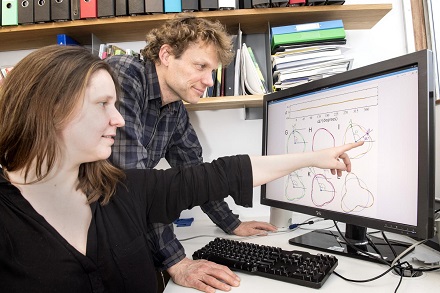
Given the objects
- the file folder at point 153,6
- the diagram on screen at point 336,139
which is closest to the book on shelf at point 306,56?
the diagram on screen at point 336,139

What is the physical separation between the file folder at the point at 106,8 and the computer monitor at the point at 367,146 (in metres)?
0.80

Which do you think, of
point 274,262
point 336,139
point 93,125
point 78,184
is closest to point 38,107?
point 93,125

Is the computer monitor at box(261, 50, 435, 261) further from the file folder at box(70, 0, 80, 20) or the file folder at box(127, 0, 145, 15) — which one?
the file folder at box(70, 0, 80, 20)

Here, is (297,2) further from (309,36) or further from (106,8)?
(106,8)

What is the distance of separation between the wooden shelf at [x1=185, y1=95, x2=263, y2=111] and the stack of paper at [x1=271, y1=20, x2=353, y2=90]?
4.6 inches

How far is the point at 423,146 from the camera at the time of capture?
2.52ft

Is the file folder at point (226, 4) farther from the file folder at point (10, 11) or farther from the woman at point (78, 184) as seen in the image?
the file folder at point (10, 11)

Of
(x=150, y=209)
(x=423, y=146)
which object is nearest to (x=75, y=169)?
(x=150, y=209)

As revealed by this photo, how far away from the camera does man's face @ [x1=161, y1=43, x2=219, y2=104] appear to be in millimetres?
1348

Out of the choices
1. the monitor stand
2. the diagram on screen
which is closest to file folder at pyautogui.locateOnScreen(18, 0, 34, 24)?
the diagram on screen

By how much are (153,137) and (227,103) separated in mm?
375

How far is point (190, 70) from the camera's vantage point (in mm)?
1351

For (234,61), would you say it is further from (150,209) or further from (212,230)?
(150,209)

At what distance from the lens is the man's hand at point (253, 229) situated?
49.7 inches
